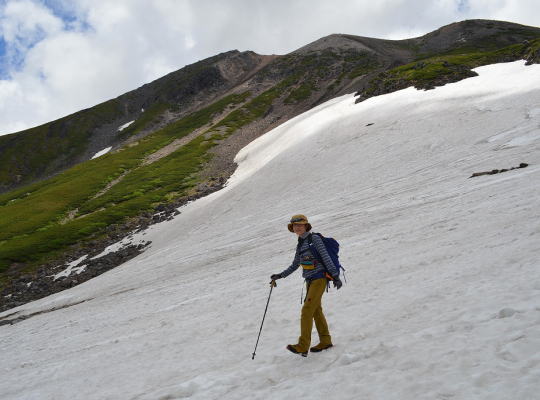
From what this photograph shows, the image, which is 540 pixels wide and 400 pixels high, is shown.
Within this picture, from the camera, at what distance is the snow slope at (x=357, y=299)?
25.5 feet

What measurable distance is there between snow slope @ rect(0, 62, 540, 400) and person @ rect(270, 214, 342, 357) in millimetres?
369

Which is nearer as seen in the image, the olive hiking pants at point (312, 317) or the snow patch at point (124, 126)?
the olive hiking pants at point (312, 317)

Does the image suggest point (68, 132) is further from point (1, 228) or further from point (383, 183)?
point (383, 183)

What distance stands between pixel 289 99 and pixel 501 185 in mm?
118522

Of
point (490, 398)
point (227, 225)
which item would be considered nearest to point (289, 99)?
point (227, 225)

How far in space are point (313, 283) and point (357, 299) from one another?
152 inches

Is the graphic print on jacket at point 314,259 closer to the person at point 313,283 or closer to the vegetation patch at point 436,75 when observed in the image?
the person at point 313,283

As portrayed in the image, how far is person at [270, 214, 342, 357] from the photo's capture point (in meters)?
9.38

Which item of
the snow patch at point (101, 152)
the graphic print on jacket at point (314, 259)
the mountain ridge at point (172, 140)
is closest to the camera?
the graphic print on jacket at point (314, 259)

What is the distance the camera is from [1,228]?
7369 cm

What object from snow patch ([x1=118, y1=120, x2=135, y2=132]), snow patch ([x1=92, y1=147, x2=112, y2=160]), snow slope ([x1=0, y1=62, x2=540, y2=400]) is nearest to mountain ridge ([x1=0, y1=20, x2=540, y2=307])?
snow patch ([x1=118, y1=120, x2=135, y2=132])

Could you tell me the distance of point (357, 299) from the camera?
1280 cm

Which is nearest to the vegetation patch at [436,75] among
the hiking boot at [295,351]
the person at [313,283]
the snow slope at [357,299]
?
the snow slope at [357,299]

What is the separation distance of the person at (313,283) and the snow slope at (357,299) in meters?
0.37
